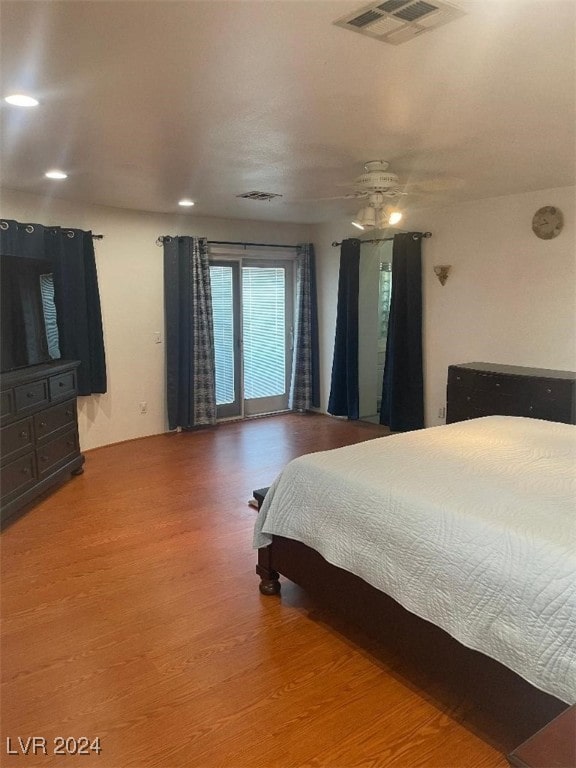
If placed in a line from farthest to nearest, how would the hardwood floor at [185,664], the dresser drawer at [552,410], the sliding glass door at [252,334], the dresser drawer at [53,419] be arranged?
the sliding glass door at [252,334] < the dresser drawer at [552,410] < the dresser drawer at [53,419] < the hardwood floor at [185,664]

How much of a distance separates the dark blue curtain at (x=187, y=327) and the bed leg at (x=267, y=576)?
3.31m

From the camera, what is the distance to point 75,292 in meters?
4.92

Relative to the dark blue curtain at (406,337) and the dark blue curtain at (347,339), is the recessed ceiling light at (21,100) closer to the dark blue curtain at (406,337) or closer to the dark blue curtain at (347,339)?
the dark blue curtain at (406,337)

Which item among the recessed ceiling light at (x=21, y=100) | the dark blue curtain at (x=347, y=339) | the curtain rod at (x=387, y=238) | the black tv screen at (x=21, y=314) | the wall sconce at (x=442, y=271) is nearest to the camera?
the recessed ceiling light at (x=21, y=100)

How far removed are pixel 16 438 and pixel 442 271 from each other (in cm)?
393

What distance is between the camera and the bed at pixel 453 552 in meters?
1.63

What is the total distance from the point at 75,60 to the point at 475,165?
253 centimetres

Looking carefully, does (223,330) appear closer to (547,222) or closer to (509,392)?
(509,392)

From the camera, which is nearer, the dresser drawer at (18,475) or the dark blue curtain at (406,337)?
the dresser drawer at (18,475)

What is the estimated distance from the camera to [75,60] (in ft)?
6.44

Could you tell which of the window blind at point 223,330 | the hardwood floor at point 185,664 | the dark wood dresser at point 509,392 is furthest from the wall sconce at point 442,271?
the hardwood floor at point 185,664

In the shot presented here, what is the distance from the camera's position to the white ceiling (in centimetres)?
168

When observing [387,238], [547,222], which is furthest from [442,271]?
[547,222]

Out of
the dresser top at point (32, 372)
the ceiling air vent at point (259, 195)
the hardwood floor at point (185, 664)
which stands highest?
the ceiling air vent at point (259, 195)
